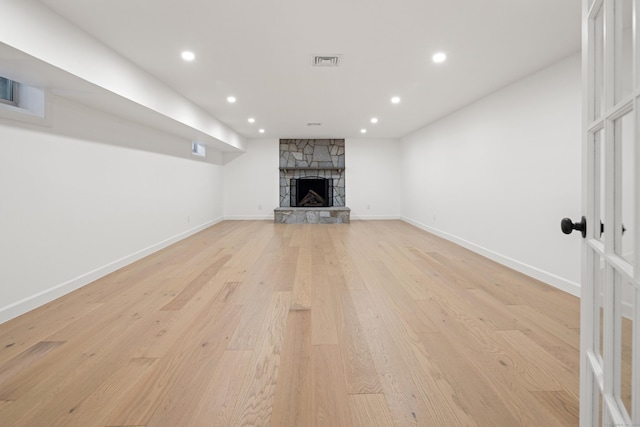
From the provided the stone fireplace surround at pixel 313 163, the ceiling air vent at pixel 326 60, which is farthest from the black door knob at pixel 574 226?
the stone fireplace surround at pixel 313 163

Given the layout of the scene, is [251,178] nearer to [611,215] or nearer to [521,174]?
[521,174]

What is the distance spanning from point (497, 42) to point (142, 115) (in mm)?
3653

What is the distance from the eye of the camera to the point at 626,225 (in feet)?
2.35

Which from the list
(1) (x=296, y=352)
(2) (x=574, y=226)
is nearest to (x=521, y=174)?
Answer: (2) (x=574, y=226)

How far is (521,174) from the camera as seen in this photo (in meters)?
3.31

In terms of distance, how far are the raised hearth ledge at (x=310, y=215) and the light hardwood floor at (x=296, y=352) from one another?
164 inches

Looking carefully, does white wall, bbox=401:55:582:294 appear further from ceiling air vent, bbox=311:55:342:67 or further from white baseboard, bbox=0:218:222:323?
white baseboard, bbox=0:218:222:323

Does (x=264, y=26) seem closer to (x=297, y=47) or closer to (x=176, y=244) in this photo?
(x=297, y=47)

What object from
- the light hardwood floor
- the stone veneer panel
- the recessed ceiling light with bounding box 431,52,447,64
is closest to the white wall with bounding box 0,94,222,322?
the light hardwood floor

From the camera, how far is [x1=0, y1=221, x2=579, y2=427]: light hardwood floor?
1.27 metres

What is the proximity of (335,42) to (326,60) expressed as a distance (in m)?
0.36

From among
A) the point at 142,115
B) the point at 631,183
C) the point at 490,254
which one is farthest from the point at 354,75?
the point at 631,183

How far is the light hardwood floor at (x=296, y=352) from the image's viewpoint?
4.18 feet

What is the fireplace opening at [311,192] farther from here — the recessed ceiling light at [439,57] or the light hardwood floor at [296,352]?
the recessed ceiling light at [439,57]
